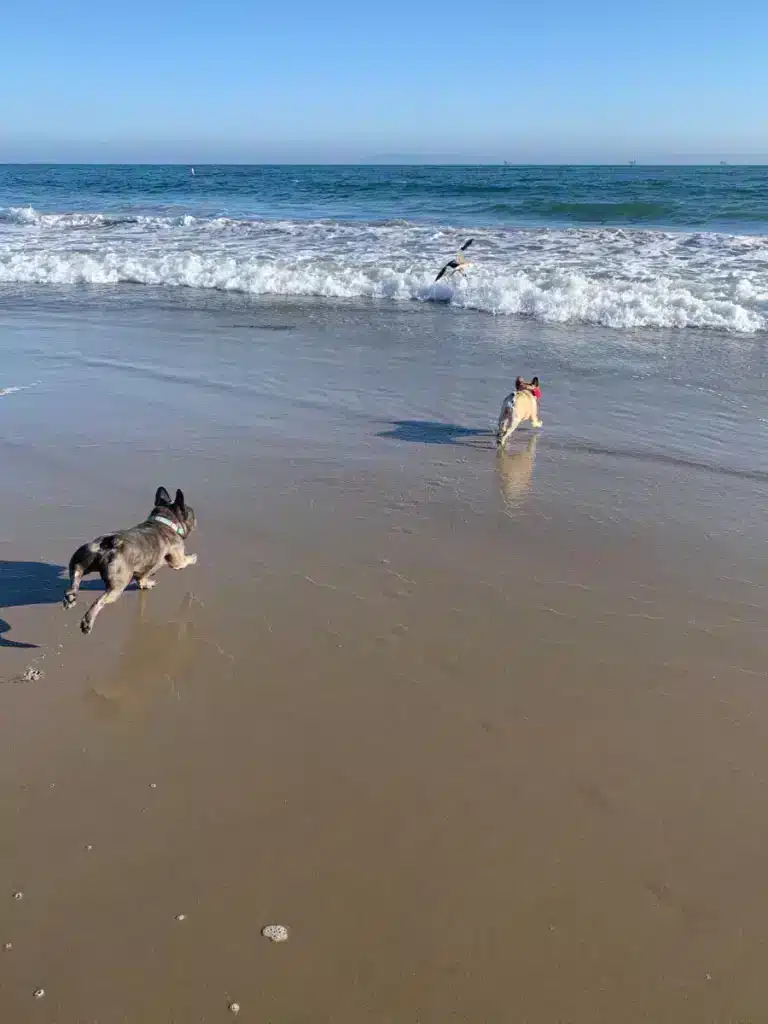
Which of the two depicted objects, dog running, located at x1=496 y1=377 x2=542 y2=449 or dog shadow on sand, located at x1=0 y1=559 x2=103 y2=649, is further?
dog running, located at x1=496 y1=377 x2=542 y2=449

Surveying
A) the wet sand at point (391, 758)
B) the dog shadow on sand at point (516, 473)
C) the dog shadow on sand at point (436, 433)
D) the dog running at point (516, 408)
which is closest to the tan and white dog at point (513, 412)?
the dog running at point (516, 408)

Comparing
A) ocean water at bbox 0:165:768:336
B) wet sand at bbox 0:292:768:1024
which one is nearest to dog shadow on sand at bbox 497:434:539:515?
wet sand at bbox 0:292:768:1024

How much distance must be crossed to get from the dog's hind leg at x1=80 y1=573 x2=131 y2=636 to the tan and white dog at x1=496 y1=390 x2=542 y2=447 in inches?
163

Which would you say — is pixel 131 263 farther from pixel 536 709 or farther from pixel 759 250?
pixel 536 709

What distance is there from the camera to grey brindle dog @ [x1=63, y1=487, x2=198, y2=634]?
4582 mm

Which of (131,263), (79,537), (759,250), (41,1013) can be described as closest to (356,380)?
(79,537)

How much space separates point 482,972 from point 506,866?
18.8 inches

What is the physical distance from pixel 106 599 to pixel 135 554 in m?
0.31

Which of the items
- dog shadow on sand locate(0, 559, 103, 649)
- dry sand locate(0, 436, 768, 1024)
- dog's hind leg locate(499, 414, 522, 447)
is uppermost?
dog's hind leg locate(499, 414, 522, 447)

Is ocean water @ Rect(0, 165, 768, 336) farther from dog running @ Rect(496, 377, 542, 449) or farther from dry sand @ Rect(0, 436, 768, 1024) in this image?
dry sand @ Rect(0, 436, 768, 1024)

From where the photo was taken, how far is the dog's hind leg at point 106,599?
179 inches

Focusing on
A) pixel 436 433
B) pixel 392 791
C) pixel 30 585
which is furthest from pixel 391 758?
pixel 436 433

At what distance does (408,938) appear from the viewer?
2.95m

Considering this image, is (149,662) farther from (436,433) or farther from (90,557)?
(436,433)
